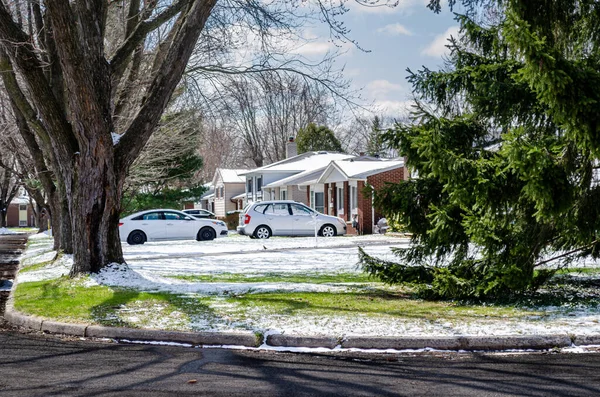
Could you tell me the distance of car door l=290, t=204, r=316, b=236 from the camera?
101ft

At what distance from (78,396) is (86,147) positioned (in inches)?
303

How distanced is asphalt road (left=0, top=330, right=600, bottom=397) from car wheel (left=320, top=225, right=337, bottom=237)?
23260 millimetres

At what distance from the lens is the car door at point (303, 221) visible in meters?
30.8

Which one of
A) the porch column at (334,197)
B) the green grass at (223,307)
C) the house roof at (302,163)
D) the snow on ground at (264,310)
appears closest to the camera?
the snow on ground at (264,310)

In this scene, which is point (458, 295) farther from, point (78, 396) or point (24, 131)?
point (24, 131)

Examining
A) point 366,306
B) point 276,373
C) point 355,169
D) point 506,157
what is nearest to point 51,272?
point 366,306

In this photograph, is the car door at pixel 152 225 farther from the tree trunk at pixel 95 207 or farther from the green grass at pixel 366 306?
the green grass at pixel 366 306

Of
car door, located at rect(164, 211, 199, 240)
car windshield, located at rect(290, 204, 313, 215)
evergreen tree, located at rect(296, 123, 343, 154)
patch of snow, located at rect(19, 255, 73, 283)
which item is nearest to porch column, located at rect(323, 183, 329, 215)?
car windshield, located at rect(290, 204, 313, 215)

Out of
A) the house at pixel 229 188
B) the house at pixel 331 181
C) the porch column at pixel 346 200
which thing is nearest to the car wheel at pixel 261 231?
the house at pixel 331 181

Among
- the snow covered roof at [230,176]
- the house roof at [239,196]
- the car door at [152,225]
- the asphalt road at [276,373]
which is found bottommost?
the asphalt road at [276,373]

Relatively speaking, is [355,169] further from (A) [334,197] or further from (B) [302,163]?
(B) [302,163]

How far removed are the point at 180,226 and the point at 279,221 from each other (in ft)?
14.3

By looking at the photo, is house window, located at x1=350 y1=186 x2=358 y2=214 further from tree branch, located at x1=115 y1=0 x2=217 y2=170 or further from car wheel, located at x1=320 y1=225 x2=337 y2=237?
tree branch, located at x1=115 y1=0 x2=217 y2=170

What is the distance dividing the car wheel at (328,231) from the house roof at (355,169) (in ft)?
13.4
